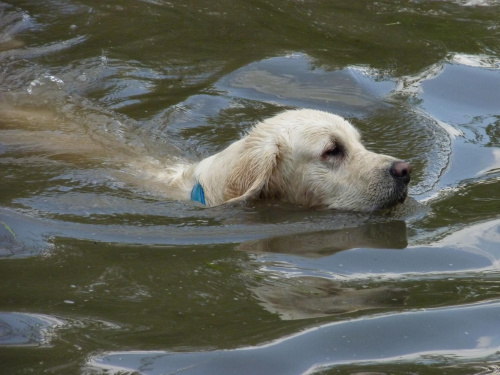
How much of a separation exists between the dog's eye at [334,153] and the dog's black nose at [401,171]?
49 centimetres

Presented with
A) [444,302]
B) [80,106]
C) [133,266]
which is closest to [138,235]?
[133,266]

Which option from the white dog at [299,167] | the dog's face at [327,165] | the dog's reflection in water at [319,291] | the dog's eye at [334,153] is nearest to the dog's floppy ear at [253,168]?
the white dog at [299,167]

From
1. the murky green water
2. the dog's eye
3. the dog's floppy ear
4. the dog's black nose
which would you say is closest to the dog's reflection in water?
the murky green water

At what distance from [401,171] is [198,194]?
1.58 m

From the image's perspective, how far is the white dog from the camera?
6.10m

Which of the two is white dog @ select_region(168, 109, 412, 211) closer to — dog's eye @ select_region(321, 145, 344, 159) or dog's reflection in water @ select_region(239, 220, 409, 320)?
dog's eye @ select_region(321, 145, 344, 159)

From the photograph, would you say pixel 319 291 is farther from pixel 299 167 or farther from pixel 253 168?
pixel 299 167

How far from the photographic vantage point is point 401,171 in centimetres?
586

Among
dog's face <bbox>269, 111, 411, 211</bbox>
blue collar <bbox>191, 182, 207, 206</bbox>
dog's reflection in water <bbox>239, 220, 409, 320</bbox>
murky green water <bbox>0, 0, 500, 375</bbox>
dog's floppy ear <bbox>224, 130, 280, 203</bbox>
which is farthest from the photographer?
blue collar <bbox>191, 182, 207, 206</bbox>

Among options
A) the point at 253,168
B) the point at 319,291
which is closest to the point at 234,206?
the point at 253,168

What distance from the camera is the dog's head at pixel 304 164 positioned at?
6.10m

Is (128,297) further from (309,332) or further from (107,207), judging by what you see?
(107,207)

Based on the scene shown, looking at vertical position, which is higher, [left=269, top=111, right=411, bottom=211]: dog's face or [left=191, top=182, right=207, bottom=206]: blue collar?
[left=269, top=111, right=411, bottom=211]: dog's face

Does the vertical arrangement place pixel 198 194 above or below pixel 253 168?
below
